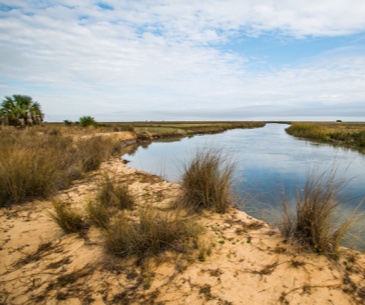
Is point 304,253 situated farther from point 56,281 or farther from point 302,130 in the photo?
point 302,130

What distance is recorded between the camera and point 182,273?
2604 mm

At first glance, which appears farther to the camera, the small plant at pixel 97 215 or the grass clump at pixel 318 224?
the small plant at pixel 97 215

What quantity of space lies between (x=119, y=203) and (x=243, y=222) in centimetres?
206

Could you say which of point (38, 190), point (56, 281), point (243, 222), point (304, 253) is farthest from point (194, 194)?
point (38, 190)

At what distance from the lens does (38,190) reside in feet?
15.3

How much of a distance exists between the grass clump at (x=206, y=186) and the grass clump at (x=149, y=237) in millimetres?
1006

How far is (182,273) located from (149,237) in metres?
0.56

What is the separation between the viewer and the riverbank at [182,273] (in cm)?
229

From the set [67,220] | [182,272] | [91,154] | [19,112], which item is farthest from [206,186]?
[19,112]

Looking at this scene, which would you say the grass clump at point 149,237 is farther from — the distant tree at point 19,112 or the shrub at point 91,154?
the distant tree at point 19,112

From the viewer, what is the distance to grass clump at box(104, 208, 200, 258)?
9.33ft

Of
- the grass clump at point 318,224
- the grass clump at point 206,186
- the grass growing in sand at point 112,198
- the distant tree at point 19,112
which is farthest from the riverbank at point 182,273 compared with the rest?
the distant tree at point 19,112

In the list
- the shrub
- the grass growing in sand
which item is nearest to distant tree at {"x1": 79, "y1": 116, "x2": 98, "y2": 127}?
the shrub

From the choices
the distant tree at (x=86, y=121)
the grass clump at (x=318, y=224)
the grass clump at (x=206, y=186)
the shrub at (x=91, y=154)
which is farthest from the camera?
the distant tree at (x=86, y=121)
